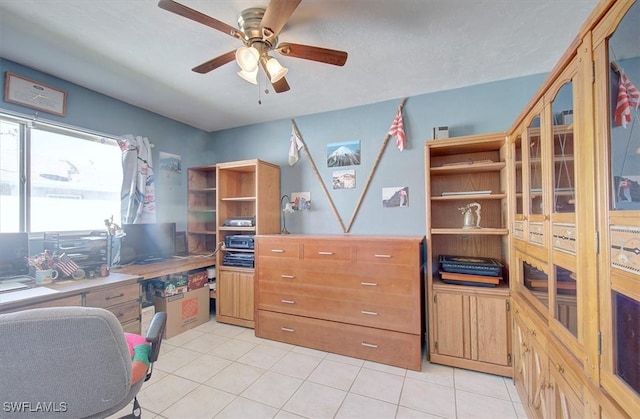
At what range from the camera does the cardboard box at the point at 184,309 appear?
9.07ft

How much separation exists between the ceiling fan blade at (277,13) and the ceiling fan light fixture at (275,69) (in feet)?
0.62

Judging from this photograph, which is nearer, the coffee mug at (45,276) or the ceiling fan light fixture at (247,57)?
the ceiling fan light fixture at (247,57)

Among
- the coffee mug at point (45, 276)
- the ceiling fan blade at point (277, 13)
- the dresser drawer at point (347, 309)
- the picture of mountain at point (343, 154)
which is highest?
the ceiling fan blade at point (277, 13)

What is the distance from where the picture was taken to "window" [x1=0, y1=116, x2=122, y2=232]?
2193mm

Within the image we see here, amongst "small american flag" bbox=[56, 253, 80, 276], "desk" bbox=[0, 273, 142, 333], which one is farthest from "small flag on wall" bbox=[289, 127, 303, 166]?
"small american flag" bbox=[56, 253, 80, 276]

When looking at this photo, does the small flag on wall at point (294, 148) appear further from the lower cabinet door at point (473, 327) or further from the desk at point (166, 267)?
the lower cabinet door at point (473, 327)

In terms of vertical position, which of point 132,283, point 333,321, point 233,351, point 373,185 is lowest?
point 233,351

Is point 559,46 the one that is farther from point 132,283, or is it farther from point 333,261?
point 132,283

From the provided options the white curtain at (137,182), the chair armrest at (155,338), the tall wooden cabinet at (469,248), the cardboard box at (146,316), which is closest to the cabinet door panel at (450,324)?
the tall wooden cabinet at (469,248)

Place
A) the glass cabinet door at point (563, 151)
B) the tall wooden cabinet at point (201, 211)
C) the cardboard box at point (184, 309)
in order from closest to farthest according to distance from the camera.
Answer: the glass cabinet door at point (563, 151), the cardboard box at point (184, 309), the tall wooden cabinet at point (201, 211)

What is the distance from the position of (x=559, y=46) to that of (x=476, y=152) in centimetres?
93

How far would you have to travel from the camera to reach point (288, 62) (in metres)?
2.15

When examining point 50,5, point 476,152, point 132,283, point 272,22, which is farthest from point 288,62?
point 132,283

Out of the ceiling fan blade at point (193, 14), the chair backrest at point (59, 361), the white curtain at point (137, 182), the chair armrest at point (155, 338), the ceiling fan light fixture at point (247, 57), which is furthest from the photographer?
the white curtain at point (137, 182)
